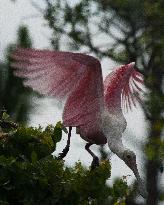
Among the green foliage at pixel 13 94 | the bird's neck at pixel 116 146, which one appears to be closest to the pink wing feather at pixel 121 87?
the bird's neck at pixel 116 146

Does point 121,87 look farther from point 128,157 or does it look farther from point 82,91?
point 128,157

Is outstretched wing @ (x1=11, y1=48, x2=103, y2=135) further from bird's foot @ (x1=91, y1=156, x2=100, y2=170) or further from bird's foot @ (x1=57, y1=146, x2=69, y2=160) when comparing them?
bird's foot @ (x1=91, y1=156, x2=100, y2=170)

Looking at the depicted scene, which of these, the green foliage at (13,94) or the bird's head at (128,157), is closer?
the bird's head at (128,157)

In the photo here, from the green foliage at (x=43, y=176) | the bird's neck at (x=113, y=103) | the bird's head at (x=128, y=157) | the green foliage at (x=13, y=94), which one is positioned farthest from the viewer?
the green foliage at (x=13, y=94)

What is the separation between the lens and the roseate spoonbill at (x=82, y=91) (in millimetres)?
6039

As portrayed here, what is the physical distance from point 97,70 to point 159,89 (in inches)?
291

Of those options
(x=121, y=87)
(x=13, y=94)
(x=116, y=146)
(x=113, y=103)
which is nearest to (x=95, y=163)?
(x=116, y=146)

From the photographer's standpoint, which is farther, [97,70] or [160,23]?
[160,23]

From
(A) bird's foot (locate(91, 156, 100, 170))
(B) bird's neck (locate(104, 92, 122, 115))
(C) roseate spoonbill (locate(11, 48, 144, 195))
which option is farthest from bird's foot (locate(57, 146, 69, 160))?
(B) bird's neck (locate(104, 92, 122, 115))

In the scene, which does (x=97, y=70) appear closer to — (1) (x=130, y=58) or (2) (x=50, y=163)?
(2) (x=50, y=163)

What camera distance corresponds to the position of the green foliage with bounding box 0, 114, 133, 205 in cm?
496

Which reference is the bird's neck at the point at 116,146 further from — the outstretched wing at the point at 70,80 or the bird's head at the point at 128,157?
the outstretched wing at the point at 70,80

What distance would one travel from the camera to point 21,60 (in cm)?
595

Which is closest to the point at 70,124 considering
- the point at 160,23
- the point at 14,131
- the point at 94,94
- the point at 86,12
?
the point at 94,94
